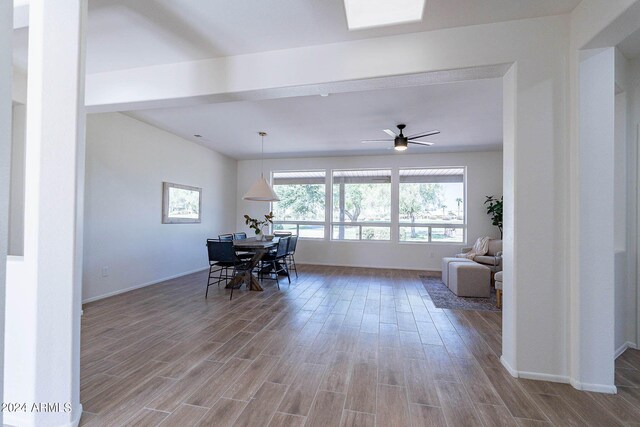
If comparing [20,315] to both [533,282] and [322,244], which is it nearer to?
[533,282]

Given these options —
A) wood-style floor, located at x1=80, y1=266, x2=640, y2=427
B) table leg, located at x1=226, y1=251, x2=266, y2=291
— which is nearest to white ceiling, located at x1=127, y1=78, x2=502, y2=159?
table leg, located at x1=226, y1=251, x2=266, y2=291

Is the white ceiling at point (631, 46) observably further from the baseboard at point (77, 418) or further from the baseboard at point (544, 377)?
the baseboard at point (77, 418)

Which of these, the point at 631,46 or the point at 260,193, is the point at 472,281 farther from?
the point at 260,193

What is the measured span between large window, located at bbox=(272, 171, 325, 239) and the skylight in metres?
5.03

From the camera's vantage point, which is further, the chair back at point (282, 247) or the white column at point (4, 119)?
the chair back at point (282, 247)

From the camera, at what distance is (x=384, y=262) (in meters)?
6.71

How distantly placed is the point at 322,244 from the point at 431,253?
257 centimetres

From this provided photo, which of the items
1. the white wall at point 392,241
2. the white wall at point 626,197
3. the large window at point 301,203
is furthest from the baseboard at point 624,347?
the large window at point 301,203

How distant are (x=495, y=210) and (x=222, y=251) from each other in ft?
18.0

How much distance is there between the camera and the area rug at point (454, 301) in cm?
377

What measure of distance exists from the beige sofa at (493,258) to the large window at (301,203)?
352 centimetres

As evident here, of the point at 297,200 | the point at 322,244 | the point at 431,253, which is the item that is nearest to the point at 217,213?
the point at 297,200

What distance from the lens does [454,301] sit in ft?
13.3

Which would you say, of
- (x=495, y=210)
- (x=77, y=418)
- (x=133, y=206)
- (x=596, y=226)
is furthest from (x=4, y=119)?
(x=495, y=210)
